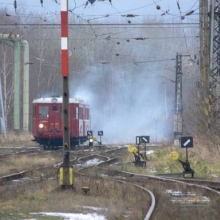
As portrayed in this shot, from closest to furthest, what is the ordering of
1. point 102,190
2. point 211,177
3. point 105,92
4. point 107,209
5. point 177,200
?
point 107,209
point 177,200
point 102,190
point 211,177
point 105,92

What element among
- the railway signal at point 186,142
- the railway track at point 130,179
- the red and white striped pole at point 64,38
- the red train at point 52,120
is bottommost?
the railway track at point 130,179

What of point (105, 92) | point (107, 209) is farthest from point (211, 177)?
point (105, 92)

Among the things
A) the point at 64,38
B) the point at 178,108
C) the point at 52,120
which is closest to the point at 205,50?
the point at 64,38

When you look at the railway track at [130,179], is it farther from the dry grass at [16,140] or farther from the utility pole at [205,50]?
the dry grass at [16,140]

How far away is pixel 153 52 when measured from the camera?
8206 cm

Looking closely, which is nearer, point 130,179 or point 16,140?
point 130,179

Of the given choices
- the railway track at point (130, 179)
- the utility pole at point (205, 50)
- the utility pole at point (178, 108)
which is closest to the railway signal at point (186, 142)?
the railway track at point (130, 179)

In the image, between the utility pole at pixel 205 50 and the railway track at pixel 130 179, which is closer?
the railway track at pixel 130 179

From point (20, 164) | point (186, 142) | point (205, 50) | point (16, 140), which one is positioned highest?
point (205, 50)

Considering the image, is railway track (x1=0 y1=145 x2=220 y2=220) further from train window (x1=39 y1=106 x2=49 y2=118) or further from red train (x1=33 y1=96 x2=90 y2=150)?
train window (x1=39 y1=106 x2=49 y2=118)

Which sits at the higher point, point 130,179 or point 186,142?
point 186,142

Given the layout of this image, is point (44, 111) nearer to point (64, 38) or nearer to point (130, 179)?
point (130, 179)

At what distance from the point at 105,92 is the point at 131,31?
8.29m

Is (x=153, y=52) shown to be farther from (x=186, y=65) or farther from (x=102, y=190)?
(x=102, y=190)
